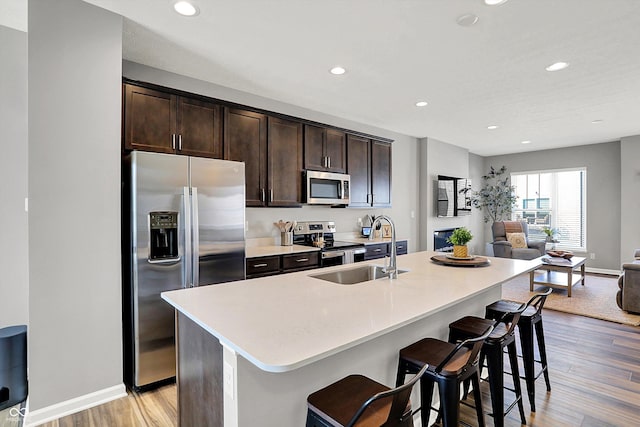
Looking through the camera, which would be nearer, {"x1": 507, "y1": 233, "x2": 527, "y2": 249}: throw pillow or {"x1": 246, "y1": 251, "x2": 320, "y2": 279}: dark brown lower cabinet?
{"x1": 246, "y1": 251, "x2": 320, "y2": 279}: dark brown lower cabinet

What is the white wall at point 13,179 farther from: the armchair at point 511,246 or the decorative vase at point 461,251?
the armchair at point 511,246

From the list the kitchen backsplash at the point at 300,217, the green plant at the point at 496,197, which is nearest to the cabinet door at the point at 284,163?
the kitchen backsplash at the point at 300,217

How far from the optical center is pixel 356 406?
1.18 m

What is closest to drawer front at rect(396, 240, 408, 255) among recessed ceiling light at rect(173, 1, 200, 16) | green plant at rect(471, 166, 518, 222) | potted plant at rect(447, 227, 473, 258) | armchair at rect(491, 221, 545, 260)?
potted plant at rect(447, 227, 473, 258)

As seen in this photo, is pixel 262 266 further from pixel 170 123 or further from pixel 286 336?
pixel 286 336

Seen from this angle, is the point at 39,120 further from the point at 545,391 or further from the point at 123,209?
the point at 545,391

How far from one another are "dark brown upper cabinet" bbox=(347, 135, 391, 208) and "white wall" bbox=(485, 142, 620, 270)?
468 cm

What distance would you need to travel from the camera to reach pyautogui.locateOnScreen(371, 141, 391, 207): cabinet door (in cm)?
Result: 502

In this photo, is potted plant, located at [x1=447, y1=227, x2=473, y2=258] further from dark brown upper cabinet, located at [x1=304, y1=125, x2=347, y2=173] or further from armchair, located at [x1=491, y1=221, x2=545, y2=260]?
armchair, located at [x1=491, y1=221, x2=545, y2=260]

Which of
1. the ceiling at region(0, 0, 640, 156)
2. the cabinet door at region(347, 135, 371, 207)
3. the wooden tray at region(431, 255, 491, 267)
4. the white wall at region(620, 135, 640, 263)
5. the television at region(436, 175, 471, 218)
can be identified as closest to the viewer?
the ceiling at region(0, 0, 640, 156)

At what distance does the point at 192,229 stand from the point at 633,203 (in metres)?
7.62

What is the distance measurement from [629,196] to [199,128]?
7.51m

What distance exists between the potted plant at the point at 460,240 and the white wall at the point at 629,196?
569 cm

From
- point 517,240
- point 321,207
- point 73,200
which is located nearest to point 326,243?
point 321,207
